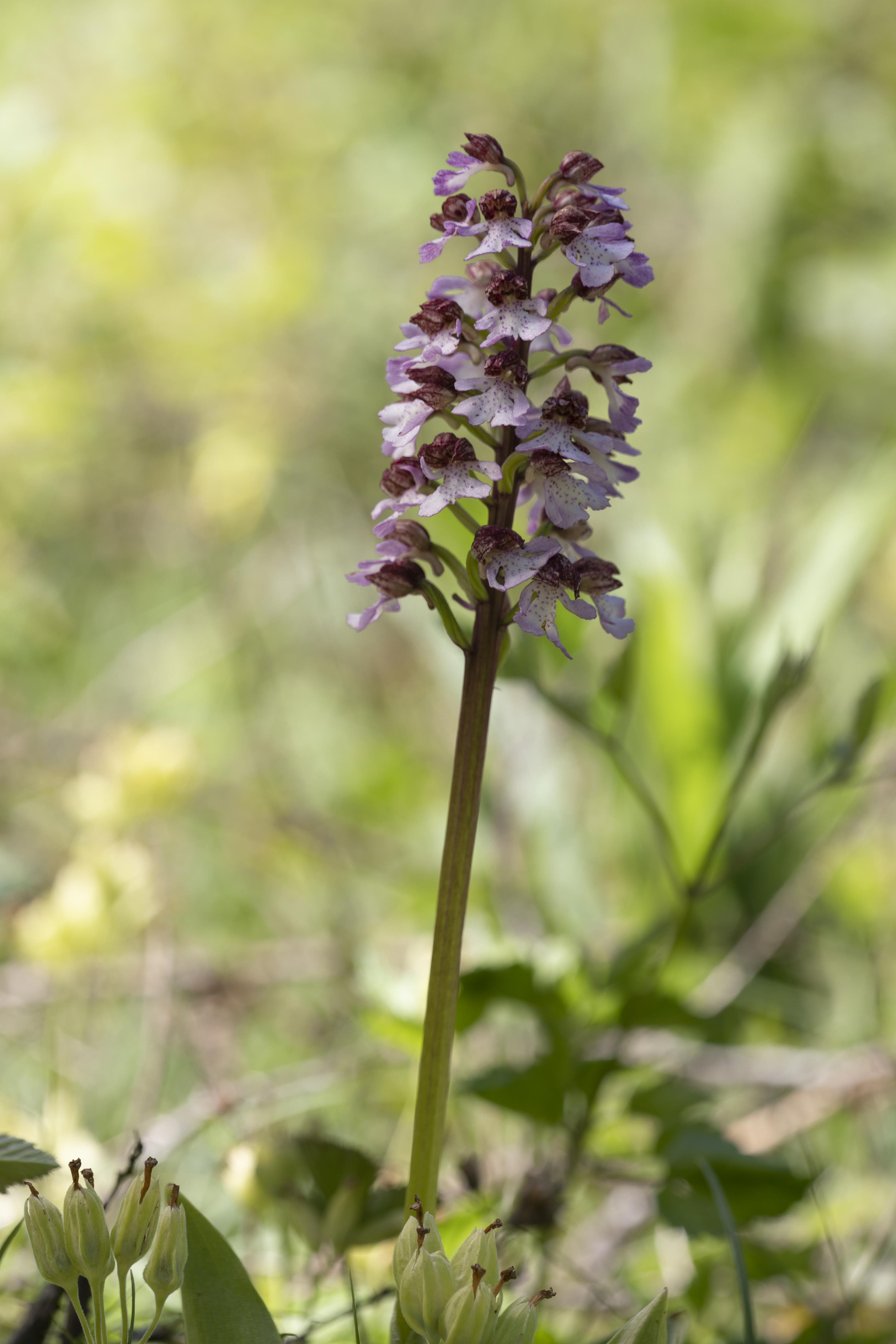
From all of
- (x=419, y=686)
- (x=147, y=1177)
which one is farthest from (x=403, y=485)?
(x=419, y=686)

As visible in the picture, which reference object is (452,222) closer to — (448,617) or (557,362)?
(557,362)

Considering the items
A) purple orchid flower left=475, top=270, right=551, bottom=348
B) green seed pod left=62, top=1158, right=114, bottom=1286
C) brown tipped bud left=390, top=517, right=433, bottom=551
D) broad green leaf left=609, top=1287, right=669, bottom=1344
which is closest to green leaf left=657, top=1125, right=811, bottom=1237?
broad green leaf left=609, top=1287, right=669, bottom=1344

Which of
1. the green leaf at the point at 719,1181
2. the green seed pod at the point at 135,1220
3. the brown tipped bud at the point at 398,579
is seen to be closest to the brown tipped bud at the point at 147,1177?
the green seed pod at the point at 135,1220

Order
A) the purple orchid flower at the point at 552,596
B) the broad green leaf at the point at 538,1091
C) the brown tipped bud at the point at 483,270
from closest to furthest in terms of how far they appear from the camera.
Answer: the purple orchid flower at the point at 552,596 < the brown tipped bud at the point at 483,270 < the broad green leaf at the point at 538,1091

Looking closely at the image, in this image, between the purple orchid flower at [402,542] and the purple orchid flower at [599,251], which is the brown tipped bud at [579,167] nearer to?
the purple orchid flower at [599,251]

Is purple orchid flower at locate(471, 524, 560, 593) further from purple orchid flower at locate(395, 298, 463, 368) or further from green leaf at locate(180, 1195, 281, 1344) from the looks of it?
green leaf at locate(180, 1195, 281, 1344)
